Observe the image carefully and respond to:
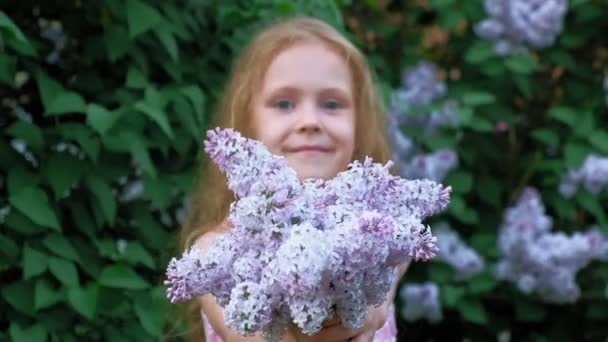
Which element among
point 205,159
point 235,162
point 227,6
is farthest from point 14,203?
point 235,162

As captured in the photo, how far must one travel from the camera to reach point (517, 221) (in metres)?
3.68

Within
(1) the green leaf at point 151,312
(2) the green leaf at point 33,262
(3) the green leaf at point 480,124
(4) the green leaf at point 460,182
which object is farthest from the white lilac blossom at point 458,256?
(2) the green leaf at point 33,262

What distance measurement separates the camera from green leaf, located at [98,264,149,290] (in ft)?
8.61

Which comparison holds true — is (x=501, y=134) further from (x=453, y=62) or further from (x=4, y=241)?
(x=4, y=241)

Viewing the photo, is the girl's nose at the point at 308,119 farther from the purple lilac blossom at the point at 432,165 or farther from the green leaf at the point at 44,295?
the purple lilac blossom at the point at 432,165

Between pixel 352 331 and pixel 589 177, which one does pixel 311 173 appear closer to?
pixel 352 331

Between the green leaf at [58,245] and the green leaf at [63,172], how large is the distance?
8cm

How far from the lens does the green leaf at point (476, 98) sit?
366 cm

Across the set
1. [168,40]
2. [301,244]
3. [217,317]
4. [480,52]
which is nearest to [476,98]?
[480,52]

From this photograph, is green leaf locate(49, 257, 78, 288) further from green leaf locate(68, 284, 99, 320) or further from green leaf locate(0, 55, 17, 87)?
green leaf locate(0, 55, 17, 87)

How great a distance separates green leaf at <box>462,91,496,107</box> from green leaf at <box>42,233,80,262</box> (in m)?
1.48

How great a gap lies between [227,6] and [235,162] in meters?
1.47

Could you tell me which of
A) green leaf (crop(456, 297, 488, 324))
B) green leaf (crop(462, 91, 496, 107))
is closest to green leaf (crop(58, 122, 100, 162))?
green leaf (crop(462, 91, 496, 107))

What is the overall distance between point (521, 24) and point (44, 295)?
5.87ft
